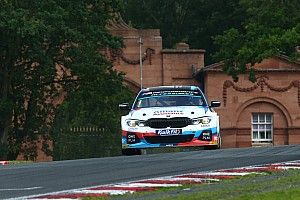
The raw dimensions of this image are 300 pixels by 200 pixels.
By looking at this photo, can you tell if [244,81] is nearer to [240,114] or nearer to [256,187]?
[240,114]

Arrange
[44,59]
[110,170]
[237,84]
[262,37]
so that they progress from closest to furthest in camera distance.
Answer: [110,170] < [44,59] < [262,37] < [237,84]

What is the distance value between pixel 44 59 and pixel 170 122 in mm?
17025

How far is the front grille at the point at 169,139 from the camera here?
23.6 meters

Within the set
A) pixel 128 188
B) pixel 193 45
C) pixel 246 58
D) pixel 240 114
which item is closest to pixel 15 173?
pixel 128 188

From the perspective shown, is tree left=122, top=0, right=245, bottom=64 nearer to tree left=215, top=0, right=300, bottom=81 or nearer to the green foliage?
the green foliage

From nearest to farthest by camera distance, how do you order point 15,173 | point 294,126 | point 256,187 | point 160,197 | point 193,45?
point 160,197 < point 256,187 < point 15,173 < point 294,126 < point 193,45

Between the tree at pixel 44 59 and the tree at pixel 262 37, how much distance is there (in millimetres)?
6219

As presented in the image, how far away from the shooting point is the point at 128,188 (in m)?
13.7

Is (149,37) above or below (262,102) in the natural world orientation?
above

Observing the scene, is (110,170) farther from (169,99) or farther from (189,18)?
(189,18)

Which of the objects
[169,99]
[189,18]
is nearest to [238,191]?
[169,99]

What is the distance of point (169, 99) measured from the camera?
25266 millimetres

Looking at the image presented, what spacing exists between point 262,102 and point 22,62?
18.8 meters

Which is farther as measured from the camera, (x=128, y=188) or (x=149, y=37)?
(x=149, y=37)
